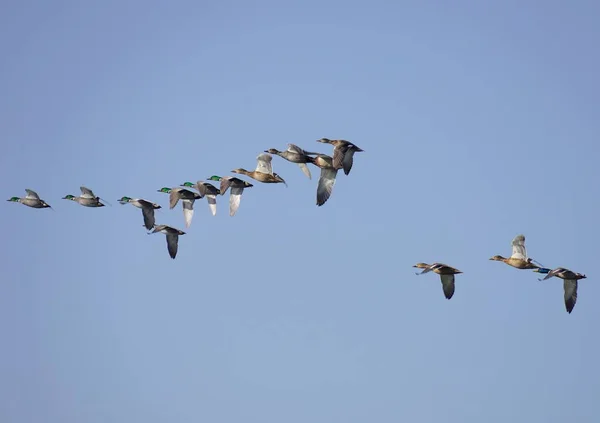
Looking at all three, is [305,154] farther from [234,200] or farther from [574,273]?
[574,273]

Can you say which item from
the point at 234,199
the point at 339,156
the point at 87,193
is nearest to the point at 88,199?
the point at 87,193

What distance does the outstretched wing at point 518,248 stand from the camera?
9144 cm

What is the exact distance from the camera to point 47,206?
102062 millimetres

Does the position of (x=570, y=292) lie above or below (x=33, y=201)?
below

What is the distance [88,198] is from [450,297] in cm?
2770

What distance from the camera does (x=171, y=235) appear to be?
98.6 m

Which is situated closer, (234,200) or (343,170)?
(343,170)

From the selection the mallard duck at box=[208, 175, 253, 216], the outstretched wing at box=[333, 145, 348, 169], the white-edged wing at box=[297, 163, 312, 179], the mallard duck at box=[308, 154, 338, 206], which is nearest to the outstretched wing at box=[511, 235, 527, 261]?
the mallard duck at box=[308, 154, 338, 206]

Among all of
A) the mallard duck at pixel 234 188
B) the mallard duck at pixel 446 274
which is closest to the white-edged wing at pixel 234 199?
the mallard duck at pixel 234 188

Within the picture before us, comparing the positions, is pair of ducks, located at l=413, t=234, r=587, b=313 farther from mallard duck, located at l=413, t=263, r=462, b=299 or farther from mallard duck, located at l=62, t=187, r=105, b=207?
mallard duck, located at l=62, t=187, r=105, b=207

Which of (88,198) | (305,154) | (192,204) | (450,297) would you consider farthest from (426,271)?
(88,198)

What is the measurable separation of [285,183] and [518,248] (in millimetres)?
16293

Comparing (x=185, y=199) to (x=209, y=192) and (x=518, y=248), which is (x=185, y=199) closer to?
(x=209, y=192)

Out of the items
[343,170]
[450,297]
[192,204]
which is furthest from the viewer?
[192,204]
